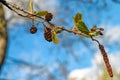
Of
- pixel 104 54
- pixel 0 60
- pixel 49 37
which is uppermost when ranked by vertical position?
pixel 0 60

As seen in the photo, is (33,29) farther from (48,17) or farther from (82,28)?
(82,28)

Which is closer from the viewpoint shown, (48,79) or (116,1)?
(116,1)

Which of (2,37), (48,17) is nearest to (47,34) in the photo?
(48,17)

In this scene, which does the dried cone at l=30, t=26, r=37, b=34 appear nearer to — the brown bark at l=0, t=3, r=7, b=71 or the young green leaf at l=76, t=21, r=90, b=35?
the young green leaf at l=76, t=21, r=90, b=35

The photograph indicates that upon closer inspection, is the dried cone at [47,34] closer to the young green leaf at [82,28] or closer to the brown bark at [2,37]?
the young green leaf at [82,28]

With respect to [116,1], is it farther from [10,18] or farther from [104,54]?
[10,18]

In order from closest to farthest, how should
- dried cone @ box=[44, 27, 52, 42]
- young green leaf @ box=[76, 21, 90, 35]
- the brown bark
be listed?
young green leaf @ box=[76, 21, 90, 35]
dried cone @ box=[44, 27, 52, 42]
the brown bark

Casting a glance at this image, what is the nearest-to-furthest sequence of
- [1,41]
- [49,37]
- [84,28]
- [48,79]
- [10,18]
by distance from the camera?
[84,28] < [49,37] < [1,41] < [10,18] < [48,79]

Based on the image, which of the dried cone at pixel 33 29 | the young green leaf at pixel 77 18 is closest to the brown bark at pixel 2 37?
the dried cone at pixel 33 29

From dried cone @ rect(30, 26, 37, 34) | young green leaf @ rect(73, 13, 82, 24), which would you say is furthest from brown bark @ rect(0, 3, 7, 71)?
young green leaf @ rect(73, 13, 82, 24)

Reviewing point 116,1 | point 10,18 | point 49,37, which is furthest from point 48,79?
point 49,37

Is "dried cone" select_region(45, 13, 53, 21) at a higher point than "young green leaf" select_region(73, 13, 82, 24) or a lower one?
higher
